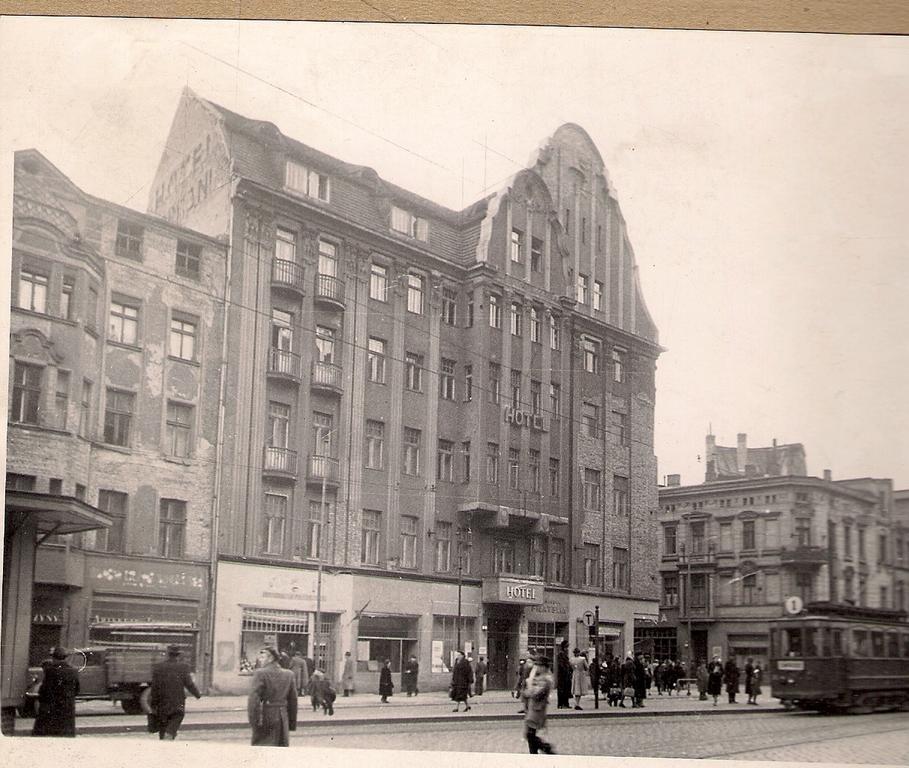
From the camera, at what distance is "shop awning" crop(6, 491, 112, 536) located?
34.1 ft

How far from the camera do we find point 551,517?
1170cm

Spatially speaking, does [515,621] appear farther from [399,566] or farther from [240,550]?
[240,550]

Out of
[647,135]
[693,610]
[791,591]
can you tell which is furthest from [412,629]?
[647,135]

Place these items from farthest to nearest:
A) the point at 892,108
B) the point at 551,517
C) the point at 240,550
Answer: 1. the point at 551,517
2. the point at 240,550
3. the point at 892,108

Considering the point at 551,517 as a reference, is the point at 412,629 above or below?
below

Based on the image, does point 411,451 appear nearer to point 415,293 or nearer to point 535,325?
point 415,293

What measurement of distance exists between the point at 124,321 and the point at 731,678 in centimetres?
661

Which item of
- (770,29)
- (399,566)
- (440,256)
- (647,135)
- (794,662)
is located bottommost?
(794,662)

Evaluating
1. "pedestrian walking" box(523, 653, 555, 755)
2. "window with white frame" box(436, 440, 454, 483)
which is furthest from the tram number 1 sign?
"window with white frame" box(436, 440, 454, 483)

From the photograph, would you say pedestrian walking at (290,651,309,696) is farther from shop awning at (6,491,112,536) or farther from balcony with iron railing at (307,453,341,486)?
shop awning at (6,491,112,536)

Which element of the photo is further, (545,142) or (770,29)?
(545,142)

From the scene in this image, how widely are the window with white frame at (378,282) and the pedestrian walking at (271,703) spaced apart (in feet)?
11.8

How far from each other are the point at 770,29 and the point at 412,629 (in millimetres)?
6389

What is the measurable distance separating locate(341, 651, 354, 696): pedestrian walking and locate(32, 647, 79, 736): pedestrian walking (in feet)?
7.77
